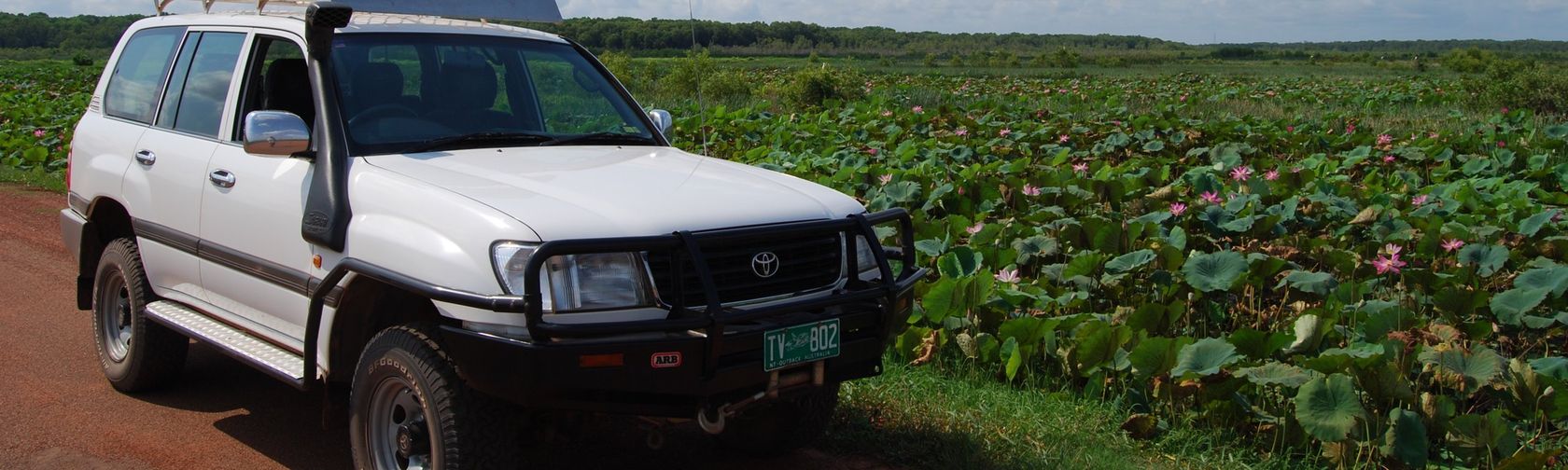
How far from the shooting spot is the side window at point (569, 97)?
17.6 feet

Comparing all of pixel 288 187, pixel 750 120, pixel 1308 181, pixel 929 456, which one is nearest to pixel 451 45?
pixel 288 187

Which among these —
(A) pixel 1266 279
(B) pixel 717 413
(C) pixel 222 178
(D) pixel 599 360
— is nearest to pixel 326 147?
(C) pixel 222 178

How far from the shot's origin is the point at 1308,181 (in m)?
10.2

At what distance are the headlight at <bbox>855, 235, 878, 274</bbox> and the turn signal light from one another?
1.12 m

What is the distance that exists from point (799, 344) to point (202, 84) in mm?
3056

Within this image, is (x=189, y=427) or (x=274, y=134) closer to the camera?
(x=274, y=134)

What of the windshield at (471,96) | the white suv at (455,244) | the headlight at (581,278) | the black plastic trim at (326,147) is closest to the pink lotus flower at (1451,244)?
the white suv at (455,244)

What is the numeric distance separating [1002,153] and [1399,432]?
28.3 ft

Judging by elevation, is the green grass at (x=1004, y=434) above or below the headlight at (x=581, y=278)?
below

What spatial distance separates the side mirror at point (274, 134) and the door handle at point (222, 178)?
0.54m

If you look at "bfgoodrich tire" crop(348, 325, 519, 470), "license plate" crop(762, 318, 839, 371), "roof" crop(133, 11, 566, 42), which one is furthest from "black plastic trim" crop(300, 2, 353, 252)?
"license plate" crop(762, 318, 839, 371)

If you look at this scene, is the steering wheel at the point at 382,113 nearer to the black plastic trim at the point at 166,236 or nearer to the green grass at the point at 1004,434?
the black plastic trim at the point at 166,236

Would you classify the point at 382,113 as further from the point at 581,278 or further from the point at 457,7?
the point at 581,278

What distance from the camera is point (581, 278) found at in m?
3.78
